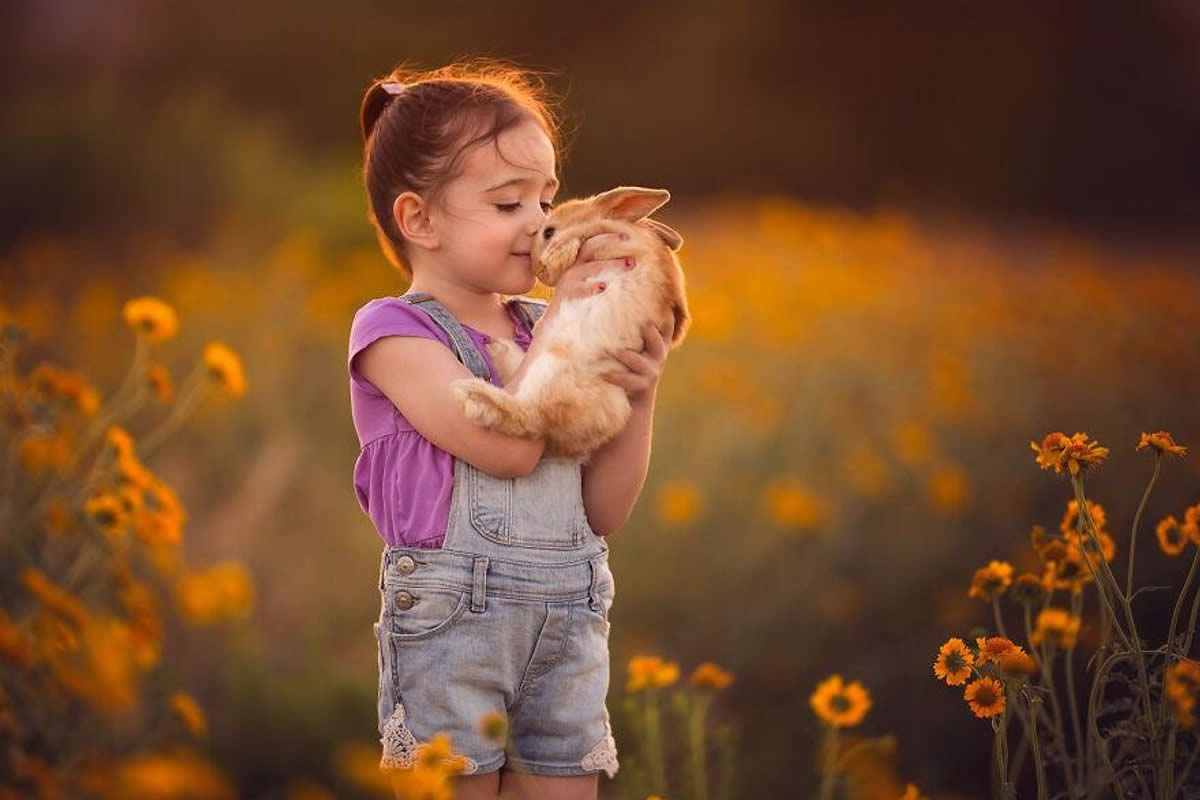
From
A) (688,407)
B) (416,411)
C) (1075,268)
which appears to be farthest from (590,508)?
(1075,268)

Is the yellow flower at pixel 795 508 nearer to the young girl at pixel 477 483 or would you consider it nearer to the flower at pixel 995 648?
the young girl at pixel 477 483

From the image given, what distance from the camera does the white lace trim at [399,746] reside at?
177 centimetres

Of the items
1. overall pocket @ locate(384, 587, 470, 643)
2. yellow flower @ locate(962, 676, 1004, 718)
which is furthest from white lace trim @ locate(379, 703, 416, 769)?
yellow flower @ locate(962, 676, 1004, 718)

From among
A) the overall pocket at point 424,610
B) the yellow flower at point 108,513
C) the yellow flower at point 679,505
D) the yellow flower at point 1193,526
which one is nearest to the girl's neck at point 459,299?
the overall pocket at point 424,610

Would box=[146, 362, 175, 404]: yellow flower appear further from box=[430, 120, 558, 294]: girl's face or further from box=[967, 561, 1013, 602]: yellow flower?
box=[967, 561, 1013, 602]: yellow flower

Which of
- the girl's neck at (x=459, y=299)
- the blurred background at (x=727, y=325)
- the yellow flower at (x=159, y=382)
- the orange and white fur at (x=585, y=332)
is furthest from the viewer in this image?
the blurred background at (x=727, y=325)

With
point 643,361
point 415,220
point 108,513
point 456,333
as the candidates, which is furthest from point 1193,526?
point 108,513

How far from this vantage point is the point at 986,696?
1.72 meters

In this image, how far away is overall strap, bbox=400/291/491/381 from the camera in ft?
6.17

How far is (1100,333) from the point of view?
5555mm

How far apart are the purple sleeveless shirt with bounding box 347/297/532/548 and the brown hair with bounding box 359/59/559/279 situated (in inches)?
8.2

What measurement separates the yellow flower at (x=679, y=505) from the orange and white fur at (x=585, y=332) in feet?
6.60

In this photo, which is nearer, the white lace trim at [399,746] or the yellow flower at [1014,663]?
the yellow flower at [1014,663]

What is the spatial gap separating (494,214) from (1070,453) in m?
0.92
